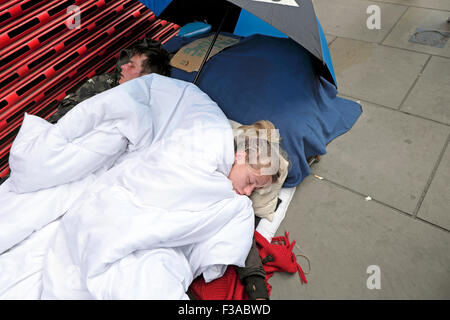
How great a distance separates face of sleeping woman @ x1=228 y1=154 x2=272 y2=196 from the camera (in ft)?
5.08

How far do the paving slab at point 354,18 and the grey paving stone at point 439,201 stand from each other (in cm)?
178

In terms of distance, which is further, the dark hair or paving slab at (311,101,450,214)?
the dark hair

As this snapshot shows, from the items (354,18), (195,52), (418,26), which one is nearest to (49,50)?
(195,52)

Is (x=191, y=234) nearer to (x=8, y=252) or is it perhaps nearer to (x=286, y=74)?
(x=8, y=252)

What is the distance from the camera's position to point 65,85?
2.29 meters

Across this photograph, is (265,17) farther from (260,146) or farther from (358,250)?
(358,250)

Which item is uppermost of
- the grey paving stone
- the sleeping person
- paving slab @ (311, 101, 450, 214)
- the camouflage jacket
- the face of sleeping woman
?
the camouflage jacket

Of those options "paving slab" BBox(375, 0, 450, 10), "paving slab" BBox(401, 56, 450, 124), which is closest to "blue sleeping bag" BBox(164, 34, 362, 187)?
"paving slab" BBox(401, 56, 450, 124)

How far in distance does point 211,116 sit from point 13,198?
3.56 ft

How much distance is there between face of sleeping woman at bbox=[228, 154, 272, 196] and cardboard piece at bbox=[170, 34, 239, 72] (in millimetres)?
1123

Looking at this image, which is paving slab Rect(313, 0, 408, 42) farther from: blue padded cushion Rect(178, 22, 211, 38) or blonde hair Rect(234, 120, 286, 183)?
blonde hair Rect(234, 120, 286, 183)

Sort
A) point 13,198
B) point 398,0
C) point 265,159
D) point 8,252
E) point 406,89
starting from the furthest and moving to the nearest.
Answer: point 398,0 → point 406,89 → point 265,159 → point 13,198 → point 8,252

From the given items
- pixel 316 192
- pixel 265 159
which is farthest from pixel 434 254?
pixel 265 159

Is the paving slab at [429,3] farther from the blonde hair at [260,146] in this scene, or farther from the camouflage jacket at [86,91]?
the camouflage jacket at [86,91]
